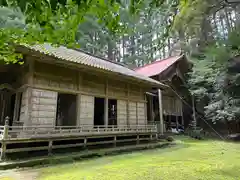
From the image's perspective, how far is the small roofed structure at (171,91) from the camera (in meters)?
16.3

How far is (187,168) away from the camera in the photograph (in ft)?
18.0

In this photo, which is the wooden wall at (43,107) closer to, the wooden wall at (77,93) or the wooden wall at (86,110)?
the wooden wall at (77,93)

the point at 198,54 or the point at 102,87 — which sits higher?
the point at 198,54

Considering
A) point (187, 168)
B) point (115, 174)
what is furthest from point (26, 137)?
point (187, 168)

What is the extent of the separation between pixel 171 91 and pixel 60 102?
1042cm

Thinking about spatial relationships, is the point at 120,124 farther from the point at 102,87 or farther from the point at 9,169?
the point at 9,169

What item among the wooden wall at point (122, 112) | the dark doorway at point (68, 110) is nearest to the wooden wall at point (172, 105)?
the wooden wall at point (122, 112)

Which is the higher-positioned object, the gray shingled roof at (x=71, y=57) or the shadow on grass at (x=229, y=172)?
the gray shingled roof at (x=71, y=57)

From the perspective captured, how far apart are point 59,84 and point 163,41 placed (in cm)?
464

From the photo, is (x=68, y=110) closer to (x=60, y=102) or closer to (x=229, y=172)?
(x=60, y=102)

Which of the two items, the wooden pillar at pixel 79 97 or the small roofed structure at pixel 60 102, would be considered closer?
the small roofed structure at pixel 60 102

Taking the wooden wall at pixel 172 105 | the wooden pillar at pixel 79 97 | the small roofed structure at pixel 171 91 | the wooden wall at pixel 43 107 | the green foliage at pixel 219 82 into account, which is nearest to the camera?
the wooden wall at pixel 43 107

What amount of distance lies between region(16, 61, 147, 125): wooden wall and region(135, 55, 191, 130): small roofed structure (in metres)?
4.49

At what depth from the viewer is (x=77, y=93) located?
866cm
